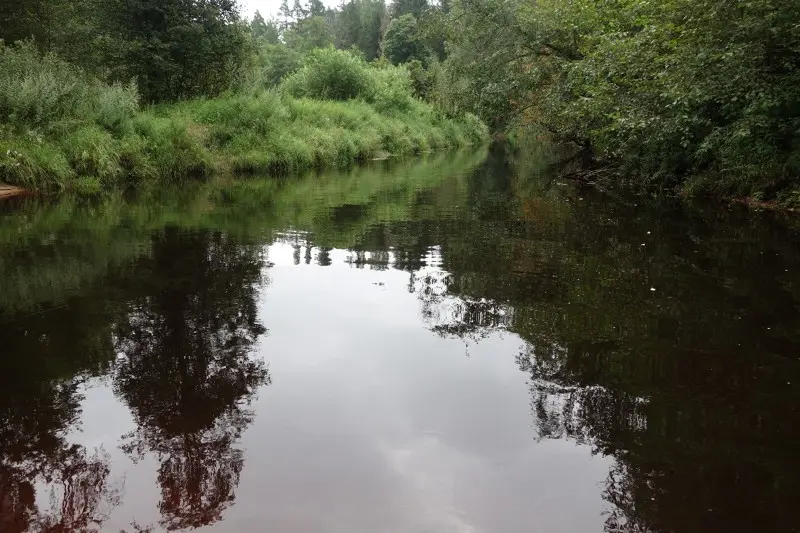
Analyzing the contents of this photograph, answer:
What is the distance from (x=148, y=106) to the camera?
23266 mm

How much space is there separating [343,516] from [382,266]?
6023 mm

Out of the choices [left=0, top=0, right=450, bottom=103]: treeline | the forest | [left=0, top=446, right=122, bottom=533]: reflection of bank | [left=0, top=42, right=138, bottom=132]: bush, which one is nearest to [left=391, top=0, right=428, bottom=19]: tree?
the forest

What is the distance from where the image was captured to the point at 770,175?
14.5 meters

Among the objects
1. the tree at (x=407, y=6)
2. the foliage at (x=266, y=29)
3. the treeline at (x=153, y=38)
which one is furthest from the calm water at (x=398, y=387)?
the foliage at (x=266, y=29)

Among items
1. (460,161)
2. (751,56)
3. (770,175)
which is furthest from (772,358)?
(460,161)

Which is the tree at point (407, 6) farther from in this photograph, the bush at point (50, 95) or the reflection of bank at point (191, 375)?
the reflection of bank at point (191, 375)

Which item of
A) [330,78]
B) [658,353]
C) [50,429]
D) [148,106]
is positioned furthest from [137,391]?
[330,78]

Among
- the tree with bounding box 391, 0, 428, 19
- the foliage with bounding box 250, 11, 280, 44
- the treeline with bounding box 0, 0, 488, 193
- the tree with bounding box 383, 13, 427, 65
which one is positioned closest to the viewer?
the treeline with bounding box 0, 0, 488, 193

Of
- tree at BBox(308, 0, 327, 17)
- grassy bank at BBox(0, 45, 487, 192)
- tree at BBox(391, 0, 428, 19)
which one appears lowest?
grassy bank at BBox(0, 45, 487, 192)

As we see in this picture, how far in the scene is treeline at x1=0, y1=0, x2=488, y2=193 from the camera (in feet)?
55.7

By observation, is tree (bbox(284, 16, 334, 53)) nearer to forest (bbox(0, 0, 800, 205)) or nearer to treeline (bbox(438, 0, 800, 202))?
forest (bbox(0, 0, 800, 205))

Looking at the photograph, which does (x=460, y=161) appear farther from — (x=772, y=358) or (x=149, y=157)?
(x=772, y=358)

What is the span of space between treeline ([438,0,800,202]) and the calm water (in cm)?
426

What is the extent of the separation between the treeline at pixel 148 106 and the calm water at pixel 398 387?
8.22 m
